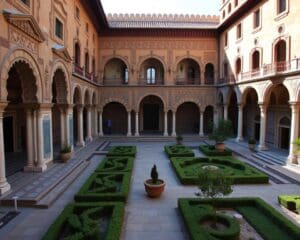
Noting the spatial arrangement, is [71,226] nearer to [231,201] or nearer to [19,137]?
[231,201]

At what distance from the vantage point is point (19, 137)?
17.5m

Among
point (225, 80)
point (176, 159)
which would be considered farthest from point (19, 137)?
point (225, 80)

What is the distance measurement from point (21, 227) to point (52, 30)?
9.70 metres

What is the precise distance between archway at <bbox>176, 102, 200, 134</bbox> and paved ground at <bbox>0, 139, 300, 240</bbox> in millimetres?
15328

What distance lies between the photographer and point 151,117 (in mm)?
28578

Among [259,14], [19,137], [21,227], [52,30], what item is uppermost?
[259,14]

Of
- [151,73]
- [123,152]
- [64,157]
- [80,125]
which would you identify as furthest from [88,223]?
[151,73]

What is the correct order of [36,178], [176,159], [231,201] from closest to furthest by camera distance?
[231,201]
[36,178]
[176,159]

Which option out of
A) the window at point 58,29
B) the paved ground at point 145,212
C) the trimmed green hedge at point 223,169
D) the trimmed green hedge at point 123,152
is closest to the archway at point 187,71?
the trimmed green hedge at point 123,152

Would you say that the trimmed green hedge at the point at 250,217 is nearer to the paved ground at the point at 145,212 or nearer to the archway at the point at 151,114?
the paved ground at the point at 145,212

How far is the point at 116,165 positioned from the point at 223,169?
5745 millimetres

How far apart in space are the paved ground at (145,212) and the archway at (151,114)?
15.0 m

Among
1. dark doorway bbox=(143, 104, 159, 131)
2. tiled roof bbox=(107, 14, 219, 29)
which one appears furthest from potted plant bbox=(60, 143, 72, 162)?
tiled roof bbox=(107, 14, 219, 29)

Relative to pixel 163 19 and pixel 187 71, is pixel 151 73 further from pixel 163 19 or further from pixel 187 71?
pixel 163 19
